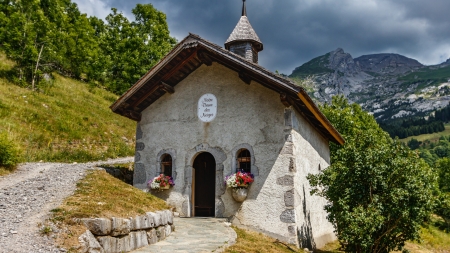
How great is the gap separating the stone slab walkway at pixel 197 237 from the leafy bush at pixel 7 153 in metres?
5.33

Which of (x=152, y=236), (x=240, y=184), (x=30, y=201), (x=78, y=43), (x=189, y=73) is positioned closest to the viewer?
(x=30, y=201)

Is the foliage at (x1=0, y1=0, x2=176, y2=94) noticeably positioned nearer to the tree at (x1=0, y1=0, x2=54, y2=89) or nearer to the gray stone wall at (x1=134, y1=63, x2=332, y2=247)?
the tree at (x1=0, y1=0, x2=54, y2=89)

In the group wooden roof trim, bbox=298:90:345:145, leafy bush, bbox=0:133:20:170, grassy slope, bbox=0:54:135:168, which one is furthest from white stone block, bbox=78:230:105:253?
grassy slope, bbox=0:54:135:168

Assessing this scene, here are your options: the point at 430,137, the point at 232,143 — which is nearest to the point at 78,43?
the point at 232,143

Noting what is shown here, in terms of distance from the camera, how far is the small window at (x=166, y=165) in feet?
42.0

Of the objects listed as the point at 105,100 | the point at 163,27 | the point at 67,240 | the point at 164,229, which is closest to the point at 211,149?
the point at 164,229

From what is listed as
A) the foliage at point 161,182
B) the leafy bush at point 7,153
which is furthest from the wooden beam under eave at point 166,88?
the leafy bush at point 7,153

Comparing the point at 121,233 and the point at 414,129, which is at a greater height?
the point at 414,129

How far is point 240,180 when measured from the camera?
1096 centimetres

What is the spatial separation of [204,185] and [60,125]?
36.3 feet

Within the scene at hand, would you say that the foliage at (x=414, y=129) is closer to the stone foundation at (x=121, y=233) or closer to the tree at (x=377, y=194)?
the tree at (x=377, y=194)

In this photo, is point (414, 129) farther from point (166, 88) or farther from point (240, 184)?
point (240, 184)

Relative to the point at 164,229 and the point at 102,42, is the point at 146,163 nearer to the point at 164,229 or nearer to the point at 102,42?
the point at 164,229

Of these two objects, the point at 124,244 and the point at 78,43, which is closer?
the point at 124,244
